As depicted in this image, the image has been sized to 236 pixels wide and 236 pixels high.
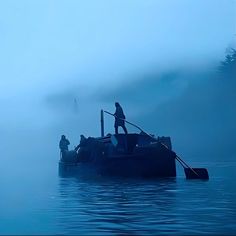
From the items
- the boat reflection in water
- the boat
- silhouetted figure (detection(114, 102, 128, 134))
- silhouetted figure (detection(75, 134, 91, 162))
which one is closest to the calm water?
the boat reflection in water

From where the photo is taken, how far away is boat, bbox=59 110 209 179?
27.7 meters

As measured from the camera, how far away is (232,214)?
1247 centimetres

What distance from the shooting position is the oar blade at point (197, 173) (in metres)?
27.7

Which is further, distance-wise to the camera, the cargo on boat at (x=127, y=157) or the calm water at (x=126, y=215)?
the cargo on boat at (x=127, y=157)

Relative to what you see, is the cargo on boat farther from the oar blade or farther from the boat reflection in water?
the boat reflection in water

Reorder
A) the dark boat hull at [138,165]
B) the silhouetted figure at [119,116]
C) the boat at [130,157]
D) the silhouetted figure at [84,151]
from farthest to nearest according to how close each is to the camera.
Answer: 1. the silhouetted figure at [84,151]
2. the silhouetted figure at [119,116]
3. the dark boat hull at [138,165]
4. the boat at [130,157]

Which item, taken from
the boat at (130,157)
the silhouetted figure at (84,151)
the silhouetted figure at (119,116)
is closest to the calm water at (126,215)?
the boat at (130,157)

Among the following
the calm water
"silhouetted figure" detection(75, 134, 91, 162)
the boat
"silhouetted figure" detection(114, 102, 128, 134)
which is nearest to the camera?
the calm water

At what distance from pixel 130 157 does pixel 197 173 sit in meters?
3.92

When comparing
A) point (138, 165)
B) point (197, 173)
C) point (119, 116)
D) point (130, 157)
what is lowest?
point (197, 173)

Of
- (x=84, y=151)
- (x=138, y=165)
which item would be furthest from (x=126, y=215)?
(x=84, y=151)

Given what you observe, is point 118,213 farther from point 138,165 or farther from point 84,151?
point 84,151

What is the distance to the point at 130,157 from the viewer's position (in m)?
28.1

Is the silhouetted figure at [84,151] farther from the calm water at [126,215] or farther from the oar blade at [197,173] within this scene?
the calm water at [126,215]
